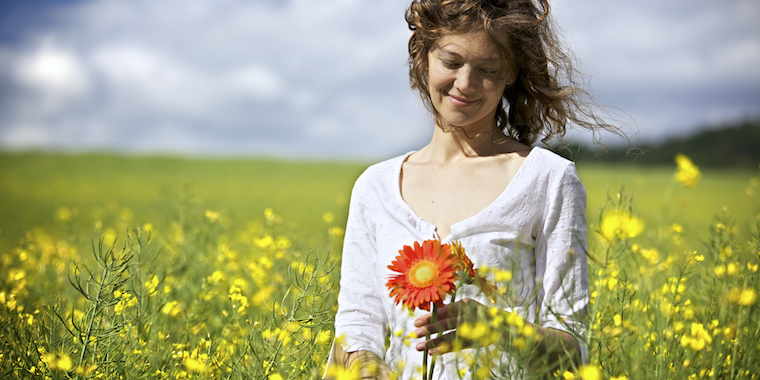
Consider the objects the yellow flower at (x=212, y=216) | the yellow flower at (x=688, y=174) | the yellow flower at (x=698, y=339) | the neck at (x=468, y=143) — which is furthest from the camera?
the yellow flower at (x=212, y=216)

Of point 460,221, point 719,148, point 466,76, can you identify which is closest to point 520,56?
point 466,76

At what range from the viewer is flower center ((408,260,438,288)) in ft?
3.21

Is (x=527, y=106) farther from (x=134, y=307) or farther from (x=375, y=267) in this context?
(x=134, y=307)

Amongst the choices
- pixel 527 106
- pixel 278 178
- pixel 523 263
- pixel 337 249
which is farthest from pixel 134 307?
pixel 278 178

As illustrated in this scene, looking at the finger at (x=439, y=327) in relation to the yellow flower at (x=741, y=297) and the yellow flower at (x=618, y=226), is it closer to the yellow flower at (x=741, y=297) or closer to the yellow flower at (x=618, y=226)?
the yellow flower at (x=618, y=226)

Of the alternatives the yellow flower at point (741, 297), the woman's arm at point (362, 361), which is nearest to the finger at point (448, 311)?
the woman's arm at point (362, 361)

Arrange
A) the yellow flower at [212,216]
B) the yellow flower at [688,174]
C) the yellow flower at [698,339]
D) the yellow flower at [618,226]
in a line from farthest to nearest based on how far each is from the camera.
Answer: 1. the yellow flower at [212,216]
2. the yellow flower at [688,174]
3. the yellow flower at [698,339]
4. the yellow flower at [618,226]

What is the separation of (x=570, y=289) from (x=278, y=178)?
87.4ft

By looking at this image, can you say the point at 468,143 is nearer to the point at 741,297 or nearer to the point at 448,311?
the point at 448,311

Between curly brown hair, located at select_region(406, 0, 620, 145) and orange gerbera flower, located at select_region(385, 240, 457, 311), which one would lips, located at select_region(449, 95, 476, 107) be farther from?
orange gerbera flower, located at select_region(385, 240, 457, 311)

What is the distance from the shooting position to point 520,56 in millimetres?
1504

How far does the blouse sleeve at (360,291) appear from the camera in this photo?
4.83 ft

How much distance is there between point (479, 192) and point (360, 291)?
0.46 meters

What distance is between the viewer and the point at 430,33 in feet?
4.93
